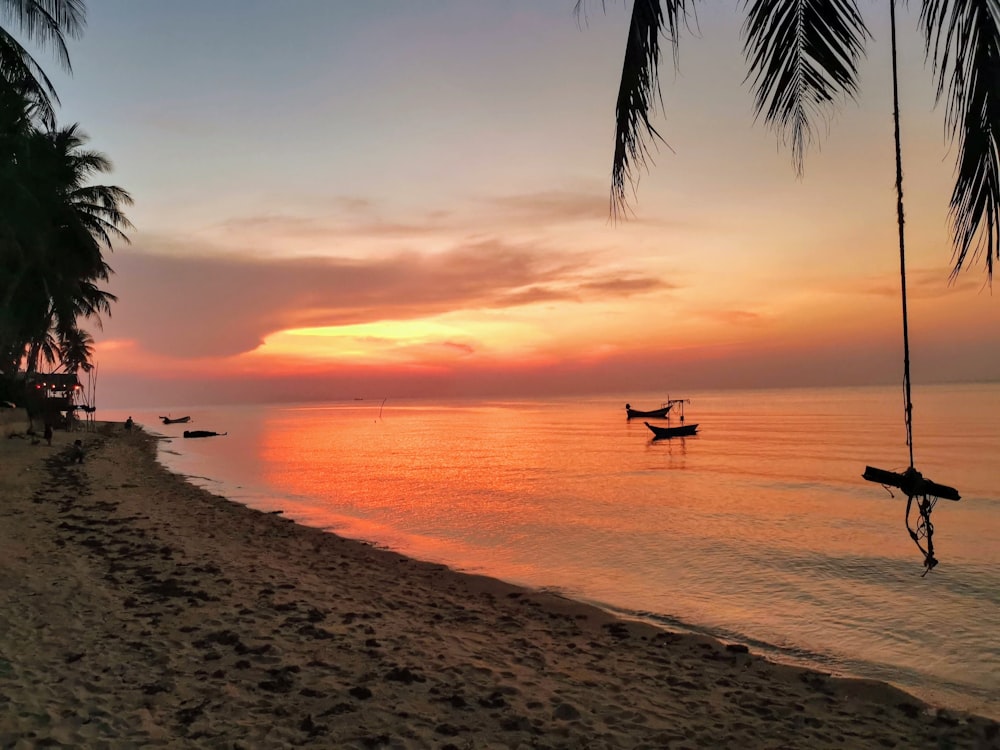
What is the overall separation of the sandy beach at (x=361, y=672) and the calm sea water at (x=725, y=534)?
1.74 m

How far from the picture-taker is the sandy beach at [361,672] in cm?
485

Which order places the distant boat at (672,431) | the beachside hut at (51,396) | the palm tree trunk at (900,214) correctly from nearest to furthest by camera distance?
the palm tree trunk at (900,214)
the beachside hut at (51,396)
the distant boat at (672,431)

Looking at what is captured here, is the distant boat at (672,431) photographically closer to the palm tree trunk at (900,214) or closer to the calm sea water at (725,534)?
the calm sea water at (725,534)

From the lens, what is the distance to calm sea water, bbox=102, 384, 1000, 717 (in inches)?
374

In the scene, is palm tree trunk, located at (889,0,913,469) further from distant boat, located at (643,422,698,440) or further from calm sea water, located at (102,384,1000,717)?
distant boat, located at (643,422,698,440)

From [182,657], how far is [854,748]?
20.2 feet

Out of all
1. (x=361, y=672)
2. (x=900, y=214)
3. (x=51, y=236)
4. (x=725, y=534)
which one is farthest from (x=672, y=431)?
(x=900, y=214)

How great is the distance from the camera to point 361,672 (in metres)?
6.07

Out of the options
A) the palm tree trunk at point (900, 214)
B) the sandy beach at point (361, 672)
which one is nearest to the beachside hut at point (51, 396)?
the sandy beach at point (361, 672)

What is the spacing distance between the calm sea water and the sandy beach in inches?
68.7

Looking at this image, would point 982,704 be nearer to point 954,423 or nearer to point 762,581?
point 762,581

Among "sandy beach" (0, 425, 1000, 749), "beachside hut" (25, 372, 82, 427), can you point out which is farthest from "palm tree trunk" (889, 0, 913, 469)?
"beachside hut" (25, 372, 82, 427)

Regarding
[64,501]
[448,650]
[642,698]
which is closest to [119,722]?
[448,650]

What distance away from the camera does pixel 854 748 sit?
17.3 feet
